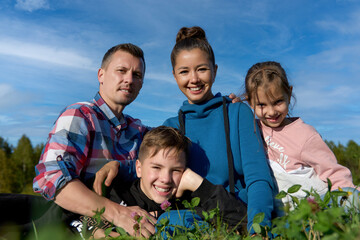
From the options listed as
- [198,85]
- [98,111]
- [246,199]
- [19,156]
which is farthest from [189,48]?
[19,156]

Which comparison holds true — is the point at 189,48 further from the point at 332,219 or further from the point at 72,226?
the point at 332,219

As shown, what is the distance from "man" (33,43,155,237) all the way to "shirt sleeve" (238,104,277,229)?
41.1 inches

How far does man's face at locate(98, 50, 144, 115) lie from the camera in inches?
174

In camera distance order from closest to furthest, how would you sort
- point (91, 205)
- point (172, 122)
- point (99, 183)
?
1. point (91, 205)
2. point (99, 183)
3. point (172, 122)

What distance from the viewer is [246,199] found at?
329 centimetres

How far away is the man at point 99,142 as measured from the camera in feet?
11.2

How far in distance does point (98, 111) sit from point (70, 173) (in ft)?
3.43

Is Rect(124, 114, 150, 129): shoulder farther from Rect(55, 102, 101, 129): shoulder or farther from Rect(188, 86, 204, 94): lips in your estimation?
Rect(188, 86, 204, 94): lips

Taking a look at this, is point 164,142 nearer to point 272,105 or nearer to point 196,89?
point 196,89

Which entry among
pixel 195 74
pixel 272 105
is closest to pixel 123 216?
pixel 195 74

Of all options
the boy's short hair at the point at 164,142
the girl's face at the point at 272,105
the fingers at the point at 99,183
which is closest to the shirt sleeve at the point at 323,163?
the girl's face at the point at 272,105

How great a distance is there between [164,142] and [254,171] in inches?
39.6

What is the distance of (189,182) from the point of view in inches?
129

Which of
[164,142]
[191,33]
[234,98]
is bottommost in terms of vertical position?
[164,142]
